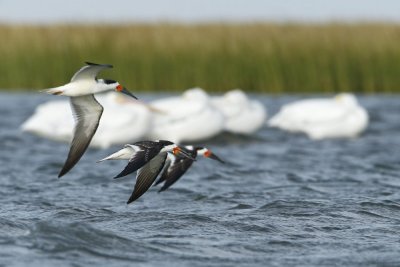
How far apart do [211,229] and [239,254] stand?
1.05m

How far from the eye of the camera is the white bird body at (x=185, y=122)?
1727 centimetres

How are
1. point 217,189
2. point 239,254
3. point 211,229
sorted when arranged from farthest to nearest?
1. point 217,189
2. point 211,229
3. point 239,254

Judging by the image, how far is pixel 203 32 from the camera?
1130 inches

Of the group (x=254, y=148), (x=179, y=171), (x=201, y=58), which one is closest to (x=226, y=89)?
(x=201, y=58)

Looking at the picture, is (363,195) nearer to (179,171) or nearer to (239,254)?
(179,171)

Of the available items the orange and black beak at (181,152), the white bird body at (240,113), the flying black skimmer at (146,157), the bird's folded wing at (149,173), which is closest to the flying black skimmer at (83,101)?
the flying black skimmer at (146,157)

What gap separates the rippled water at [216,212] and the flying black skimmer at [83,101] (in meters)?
0.61

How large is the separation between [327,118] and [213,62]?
24.2 feet

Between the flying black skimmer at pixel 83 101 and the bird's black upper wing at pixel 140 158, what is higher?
the flying black skimmer at pixel 83 101

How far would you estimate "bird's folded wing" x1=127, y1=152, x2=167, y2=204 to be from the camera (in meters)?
9.44

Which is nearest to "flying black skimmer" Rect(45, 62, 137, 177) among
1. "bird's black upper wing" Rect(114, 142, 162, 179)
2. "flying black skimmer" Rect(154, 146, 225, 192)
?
"bird's black upper wing" Rect(114, 142, 162, 179)

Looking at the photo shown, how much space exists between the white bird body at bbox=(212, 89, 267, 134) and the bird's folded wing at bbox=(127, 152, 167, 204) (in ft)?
30.9

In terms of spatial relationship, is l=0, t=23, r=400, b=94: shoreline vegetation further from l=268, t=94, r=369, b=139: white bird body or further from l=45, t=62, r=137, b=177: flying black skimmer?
l=45, t=62, r=137, b=177: flying black skimmer

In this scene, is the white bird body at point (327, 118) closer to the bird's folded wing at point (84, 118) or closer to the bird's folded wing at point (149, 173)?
the bird's folded wing at point (149, 173)
